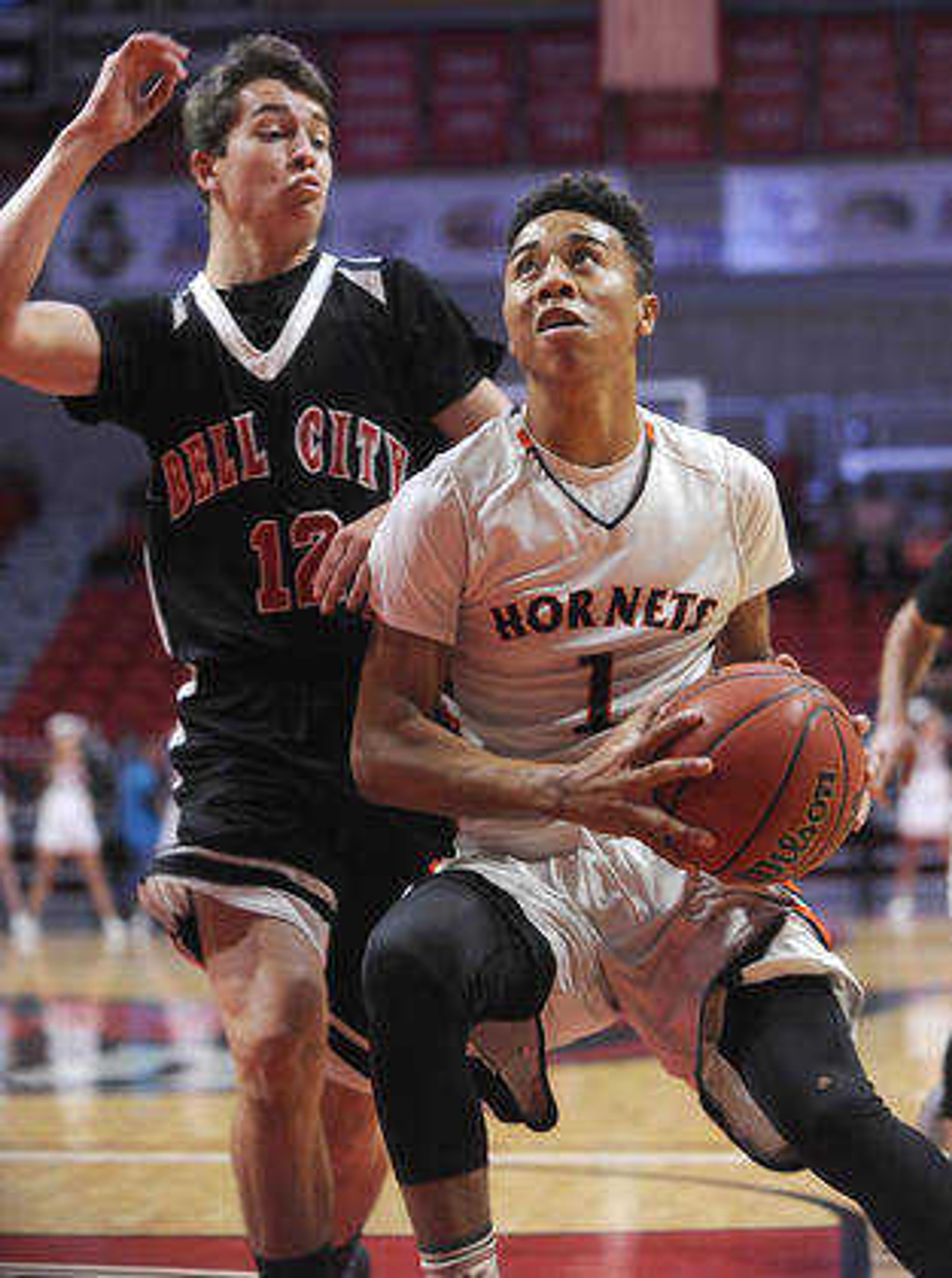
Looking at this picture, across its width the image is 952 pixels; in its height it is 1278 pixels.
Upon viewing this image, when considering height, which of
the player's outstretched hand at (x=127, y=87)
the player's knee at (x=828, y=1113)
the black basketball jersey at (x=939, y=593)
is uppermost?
the player's outstretched hand at (x=127, y=87)

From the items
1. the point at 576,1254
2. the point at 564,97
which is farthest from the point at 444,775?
the point at 564,97

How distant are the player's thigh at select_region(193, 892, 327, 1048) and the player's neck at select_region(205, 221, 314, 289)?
1.21m

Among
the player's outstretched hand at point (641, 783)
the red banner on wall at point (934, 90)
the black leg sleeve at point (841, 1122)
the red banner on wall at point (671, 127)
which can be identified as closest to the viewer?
the black leg sleeve at point (841, 1122)

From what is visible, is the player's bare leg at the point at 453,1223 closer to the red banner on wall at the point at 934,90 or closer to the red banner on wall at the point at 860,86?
the red banner on wall at the point at 860,86

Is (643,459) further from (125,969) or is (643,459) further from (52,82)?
(52,82)

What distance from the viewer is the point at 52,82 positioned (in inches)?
634

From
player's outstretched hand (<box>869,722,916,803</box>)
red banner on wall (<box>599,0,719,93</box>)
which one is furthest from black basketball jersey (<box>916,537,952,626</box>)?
red banner on wall (<box>599,0,719,93</box>)

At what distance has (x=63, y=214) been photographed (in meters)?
3.20

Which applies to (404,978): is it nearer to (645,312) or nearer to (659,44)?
(645,312)

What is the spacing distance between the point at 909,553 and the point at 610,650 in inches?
573

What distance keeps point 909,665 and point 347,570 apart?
1.77 metres

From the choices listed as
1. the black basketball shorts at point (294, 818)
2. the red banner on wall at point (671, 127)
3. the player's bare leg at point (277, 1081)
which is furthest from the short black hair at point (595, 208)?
the red banner on wall at point (671, 127)

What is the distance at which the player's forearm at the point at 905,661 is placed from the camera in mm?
4250

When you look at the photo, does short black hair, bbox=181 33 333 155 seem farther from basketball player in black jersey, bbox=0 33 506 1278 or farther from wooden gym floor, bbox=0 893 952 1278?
wooden gym floor, bbox=0 893 952 1278
